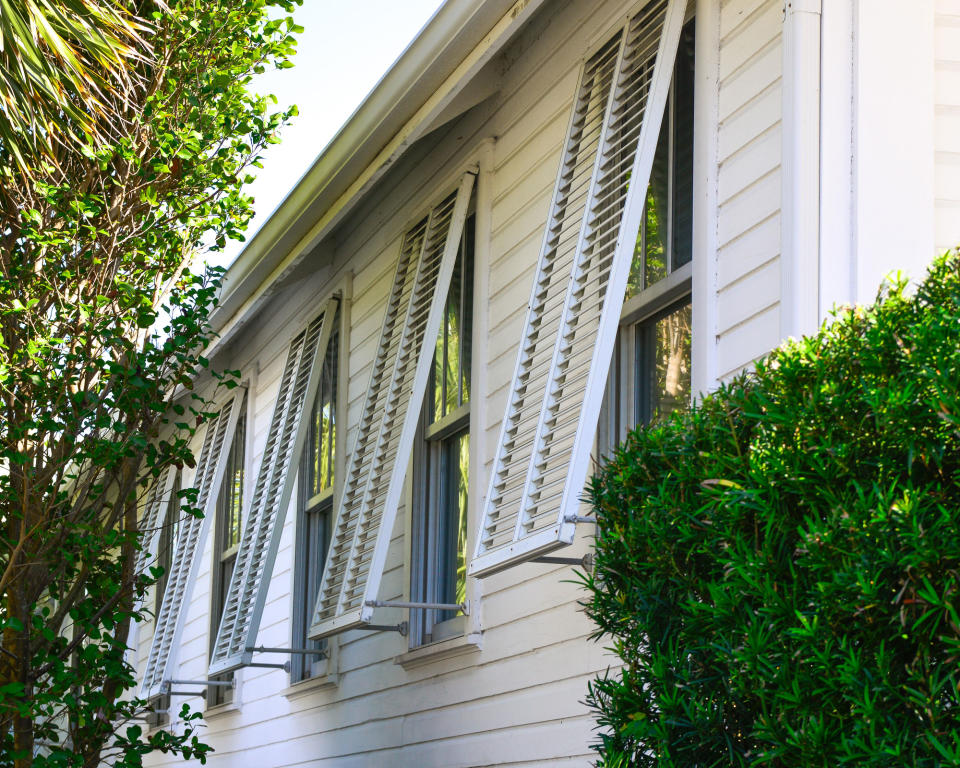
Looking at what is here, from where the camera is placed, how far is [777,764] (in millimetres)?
2896

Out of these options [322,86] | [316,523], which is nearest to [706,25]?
[316,523]

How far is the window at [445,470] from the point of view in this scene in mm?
7855

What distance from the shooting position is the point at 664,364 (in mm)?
5758

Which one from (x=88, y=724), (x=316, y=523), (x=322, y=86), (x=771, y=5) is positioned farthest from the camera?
(x=322, y=86)

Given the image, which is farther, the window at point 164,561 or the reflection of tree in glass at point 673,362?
the window at point 164,561

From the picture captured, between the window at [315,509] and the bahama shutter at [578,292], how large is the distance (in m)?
4.46

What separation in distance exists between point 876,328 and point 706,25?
311cm

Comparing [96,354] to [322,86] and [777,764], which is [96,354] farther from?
[322,86]

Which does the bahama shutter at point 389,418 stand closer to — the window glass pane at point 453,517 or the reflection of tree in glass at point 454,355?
the reflection of tree in glass at point 454,355

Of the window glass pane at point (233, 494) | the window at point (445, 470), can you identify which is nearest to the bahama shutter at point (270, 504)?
the window at point (445, 470)

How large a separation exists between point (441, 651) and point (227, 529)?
21.0 ft

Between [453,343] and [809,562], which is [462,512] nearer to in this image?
[453,343]

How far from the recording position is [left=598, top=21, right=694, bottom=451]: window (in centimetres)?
566

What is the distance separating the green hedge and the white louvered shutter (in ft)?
25.0
